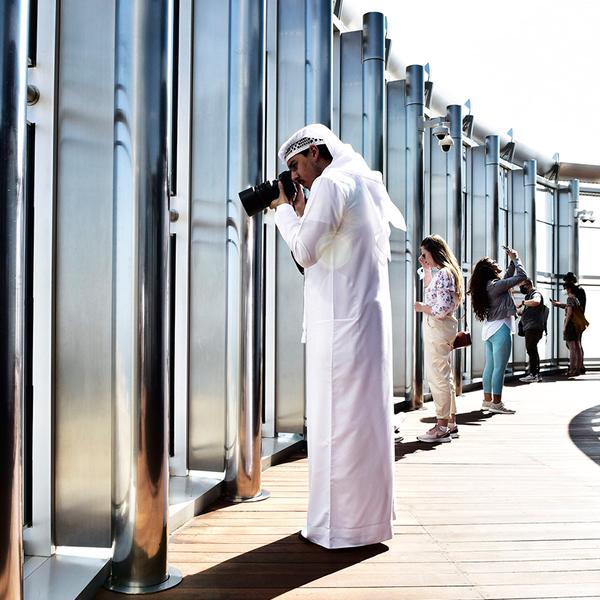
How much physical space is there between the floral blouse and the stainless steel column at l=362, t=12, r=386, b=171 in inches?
74.3

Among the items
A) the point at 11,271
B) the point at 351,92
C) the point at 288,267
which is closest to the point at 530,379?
the point at 351,92

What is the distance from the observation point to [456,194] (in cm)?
1007

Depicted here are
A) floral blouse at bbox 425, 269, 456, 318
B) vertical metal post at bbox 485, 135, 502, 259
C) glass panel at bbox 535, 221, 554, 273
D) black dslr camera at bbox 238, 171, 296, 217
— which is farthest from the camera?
glass panel at bbox 535, 221, 554, 273

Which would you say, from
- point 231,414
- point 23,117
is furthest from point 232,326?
point 23,117

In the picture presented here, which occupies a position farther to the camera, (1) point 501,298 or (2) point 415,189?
(2) point 415,189

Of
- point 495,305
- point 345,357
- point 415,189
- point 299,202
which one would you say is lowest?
point 345,357

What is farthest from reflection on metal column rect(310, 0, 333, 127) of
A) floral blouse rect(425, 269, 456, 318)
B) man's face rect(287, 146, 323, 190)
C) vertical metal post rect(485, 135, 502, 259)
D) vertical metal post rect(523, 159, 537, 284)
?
vertical metal post rect(523, 159, 537, 284)

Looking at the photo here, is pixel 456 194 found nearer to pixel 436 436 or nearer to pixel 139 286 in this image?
pixel 436 436

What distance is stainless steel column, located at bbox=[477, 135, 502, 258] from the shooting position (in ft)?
39.3

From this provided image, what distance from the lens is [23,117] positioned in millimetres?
1714

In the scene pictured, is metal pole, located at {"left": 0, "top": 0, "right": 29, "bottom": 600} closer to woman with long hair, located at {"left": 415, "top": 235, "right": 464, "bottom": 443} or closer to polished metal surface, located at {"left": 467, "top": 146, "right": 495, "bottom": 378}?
woman with long hair, located at {"left": 415, "top": 235, "right": 464, "bottom": 443}

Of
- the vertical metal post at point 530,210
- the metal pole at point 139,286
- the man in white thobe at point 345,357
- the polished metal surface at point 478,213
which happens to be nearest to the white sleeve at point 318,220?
the man in white thobe at point 345,357

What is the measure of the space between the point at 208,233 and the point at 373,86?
393 centimetres

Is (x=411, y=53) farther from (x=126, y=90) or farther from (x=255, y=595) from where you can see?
(x=255, y=595)
